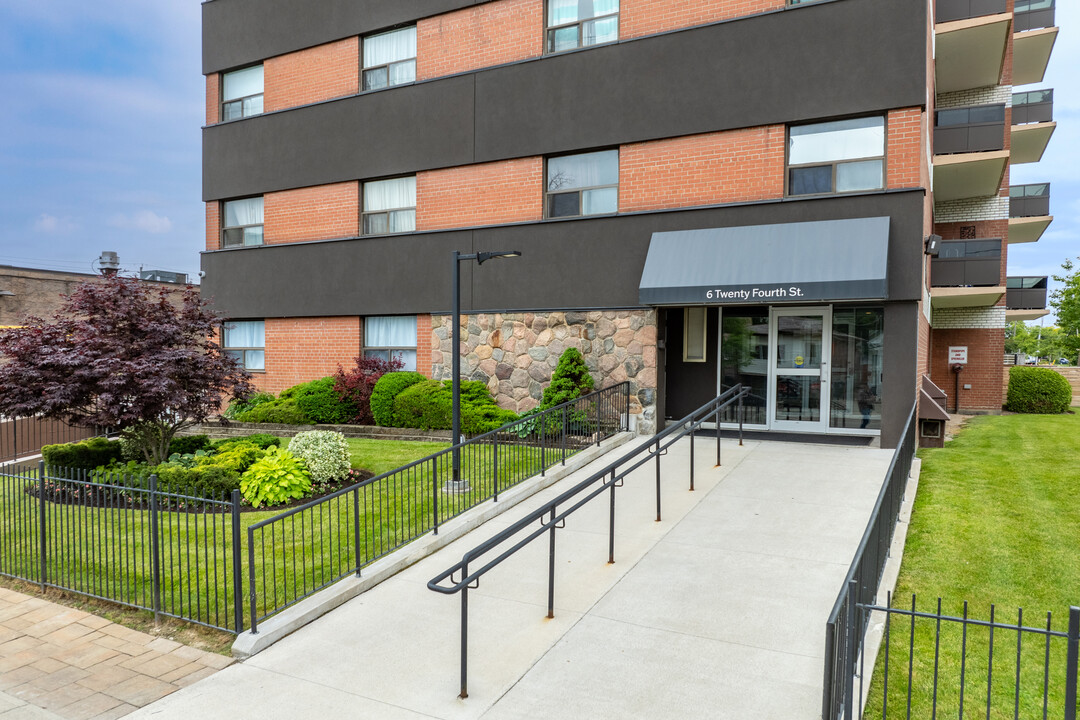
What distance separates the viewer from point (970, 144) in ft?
61.9

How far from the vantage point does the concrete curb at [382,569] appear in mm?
5684

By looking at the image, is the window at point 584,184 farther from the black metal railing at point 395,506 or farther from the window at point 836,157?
the black metal railing at point 395,506

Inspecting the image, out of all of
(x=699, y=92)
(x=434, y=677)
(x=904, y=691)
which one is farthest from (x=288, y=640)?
(x=699, y=92)

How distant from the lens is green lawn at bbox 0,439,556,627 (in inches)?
251

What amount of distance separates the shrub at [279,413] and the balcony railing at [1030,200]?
81.7 feet

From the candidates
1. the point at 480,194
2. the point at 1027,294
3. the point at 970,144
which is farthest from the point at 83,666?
the point at 1027,294

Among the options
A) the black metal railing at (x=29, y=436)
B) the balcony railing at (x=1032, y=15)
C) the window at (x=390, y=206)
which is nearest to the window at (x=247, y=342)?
the black metal railing at (x=29, y=436)

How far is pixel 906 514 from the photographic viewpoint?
8.16m

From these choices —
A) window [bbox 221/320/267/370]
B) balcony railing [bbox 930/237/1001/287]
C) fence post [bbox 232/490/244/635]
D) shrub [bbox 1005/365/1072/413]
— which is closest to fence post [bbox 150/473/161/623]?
fence post [bbox 232/490/244/635]

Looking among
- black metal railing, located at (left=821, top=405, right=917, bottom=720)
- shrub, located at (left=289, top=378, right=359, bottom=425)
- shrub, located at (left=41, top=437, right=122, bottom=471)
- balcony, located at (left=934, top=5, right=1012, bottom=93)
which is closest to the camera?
black metal railing, located at (left=821, top=405, right=917, bottom=720)

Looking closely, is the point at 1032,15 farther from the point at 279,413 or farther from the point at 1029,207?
the point at 279,413

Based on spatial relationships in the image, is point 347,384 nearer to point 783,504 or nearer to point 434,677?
point 783,504

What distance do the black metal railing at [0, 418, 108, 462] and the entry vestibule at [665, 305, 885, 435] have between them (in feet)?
41.8

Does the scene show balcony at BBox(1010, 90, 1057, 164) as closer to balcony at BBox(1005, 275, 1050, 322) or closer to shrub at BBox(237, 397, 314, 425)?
balcony at BBox(1005, 275, 1050, 322)
